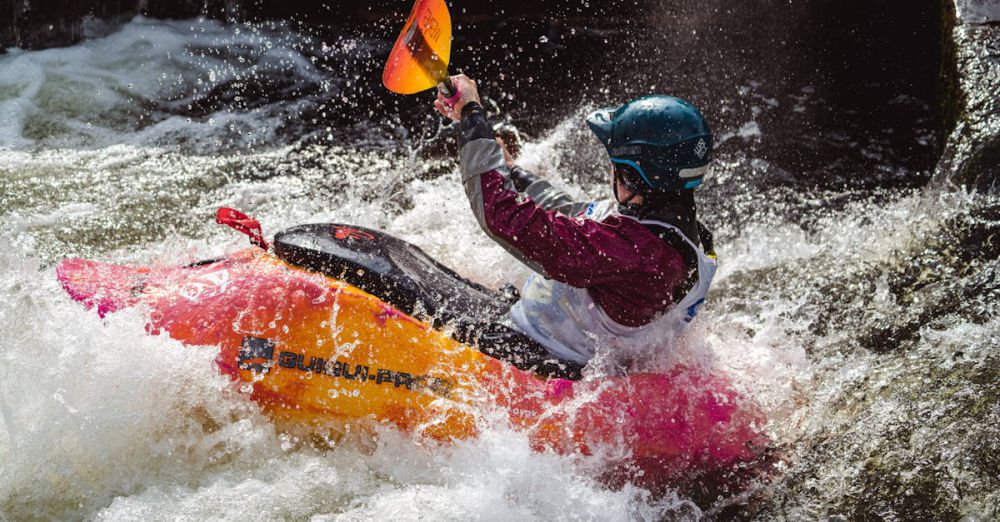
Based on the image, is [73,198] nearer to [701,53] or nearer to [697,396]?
[697,396]

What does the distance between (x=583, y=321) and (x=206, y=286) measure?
5.01 ft

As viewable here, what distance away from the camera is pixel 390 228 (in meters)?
5.25

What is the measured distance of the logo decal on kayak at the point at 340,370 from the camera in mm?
3150

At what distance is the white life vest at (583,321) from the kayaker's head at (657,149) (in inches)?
7.2

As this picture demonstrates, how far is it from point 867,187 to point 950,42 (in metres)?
1.36

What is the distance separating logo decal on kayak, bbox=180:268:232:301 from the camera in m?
3.27

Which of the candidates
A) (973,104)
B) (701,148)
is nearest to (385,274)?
(701,148)

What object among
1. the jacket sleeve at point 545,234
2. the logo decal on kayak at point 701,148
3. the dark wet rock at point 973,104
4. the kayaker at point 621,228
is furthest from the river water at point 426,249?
the logo decal on kayak at point 701,148

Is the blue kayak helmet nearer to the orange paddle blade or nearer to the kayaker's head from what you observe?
the kayaker's head

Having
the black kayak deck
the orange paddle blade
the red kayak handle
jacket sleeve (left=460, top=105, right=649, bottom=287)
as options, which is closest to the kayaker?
→ jacket sleeve (left=460, top=105, right=649, bottom=287)

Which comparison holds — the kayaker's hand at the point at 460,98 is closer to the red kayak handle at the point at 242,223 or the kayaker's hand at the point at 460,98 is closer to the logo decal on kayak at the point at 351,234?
the logo decal on kayak at the point at 351,234

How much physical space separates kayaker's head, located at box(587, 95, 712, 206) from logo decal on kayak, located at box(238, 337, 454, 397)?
40.2 inches

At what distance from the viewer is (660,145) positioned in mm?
2938

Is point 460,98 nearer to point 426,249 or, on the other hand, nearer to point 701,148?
point 701,148
